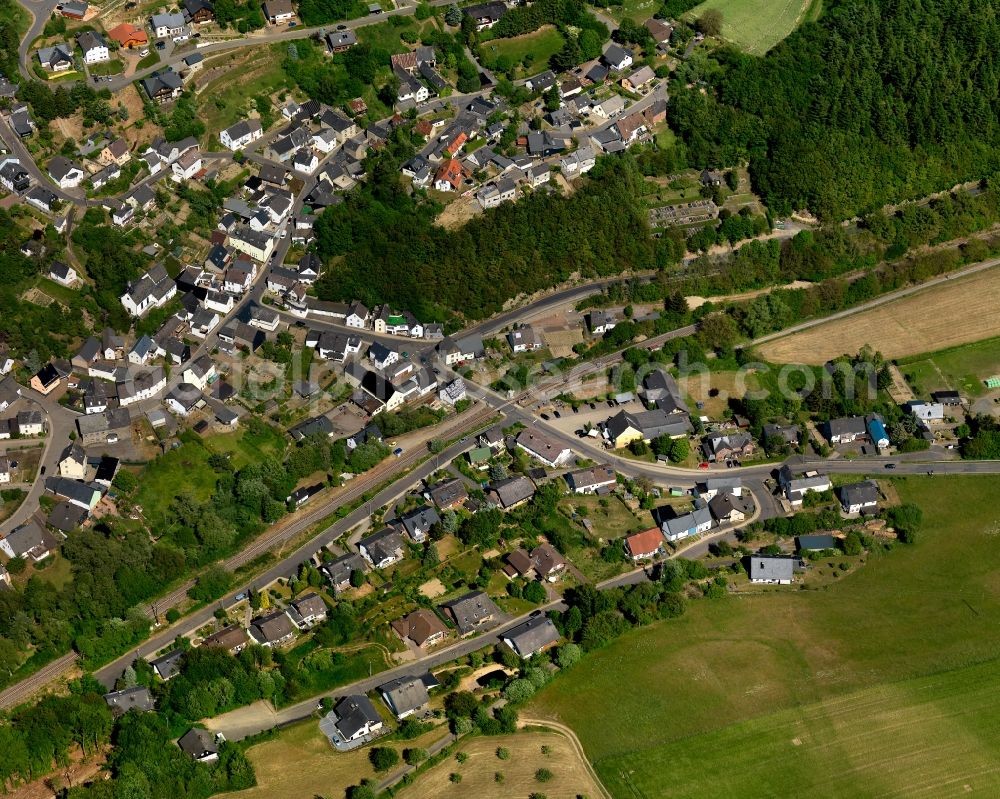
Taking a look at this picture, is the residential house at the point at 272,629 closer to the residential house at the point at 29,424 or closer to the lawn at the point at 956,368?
the residential house at the point at 29,424

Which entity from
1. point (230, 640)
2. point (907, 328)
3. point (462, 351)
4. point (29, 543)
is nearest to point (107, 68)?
point (462, 351)

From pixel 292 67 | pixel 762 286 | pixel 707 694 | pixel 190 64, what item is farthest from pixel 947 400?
pixel 190 64

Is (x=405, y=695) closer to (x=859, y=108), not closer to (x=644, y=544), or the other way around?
(x=644, y=544)

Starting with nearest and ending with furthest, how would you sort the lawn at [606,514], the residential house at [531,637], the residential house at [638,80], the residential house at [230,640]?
the residential house at [230,640] < the residential house at [531,637] < the lawn at [606,514] < the residential house at [638,80]

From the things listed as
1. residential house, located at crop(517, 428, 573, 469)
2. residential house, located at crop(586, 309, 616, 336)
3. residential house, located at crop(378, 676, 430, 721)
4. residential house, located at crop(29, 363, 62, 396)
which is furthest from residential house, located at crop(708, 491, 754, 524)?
residential house, located at crop(29, 363, 62, 396)

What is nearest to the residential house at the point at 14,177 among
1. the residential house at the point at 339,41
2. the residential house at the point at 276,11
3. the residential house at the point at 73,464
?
the residential house at the point at 73,464

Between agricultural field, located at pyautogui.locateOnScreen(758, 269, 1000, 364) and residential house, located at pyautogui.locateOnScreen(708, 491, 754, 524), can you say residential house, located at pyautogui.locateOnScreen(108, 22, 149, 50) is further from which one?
residential house, located at pyautogui.locateOnScreen(708, 491, 754, 524)
